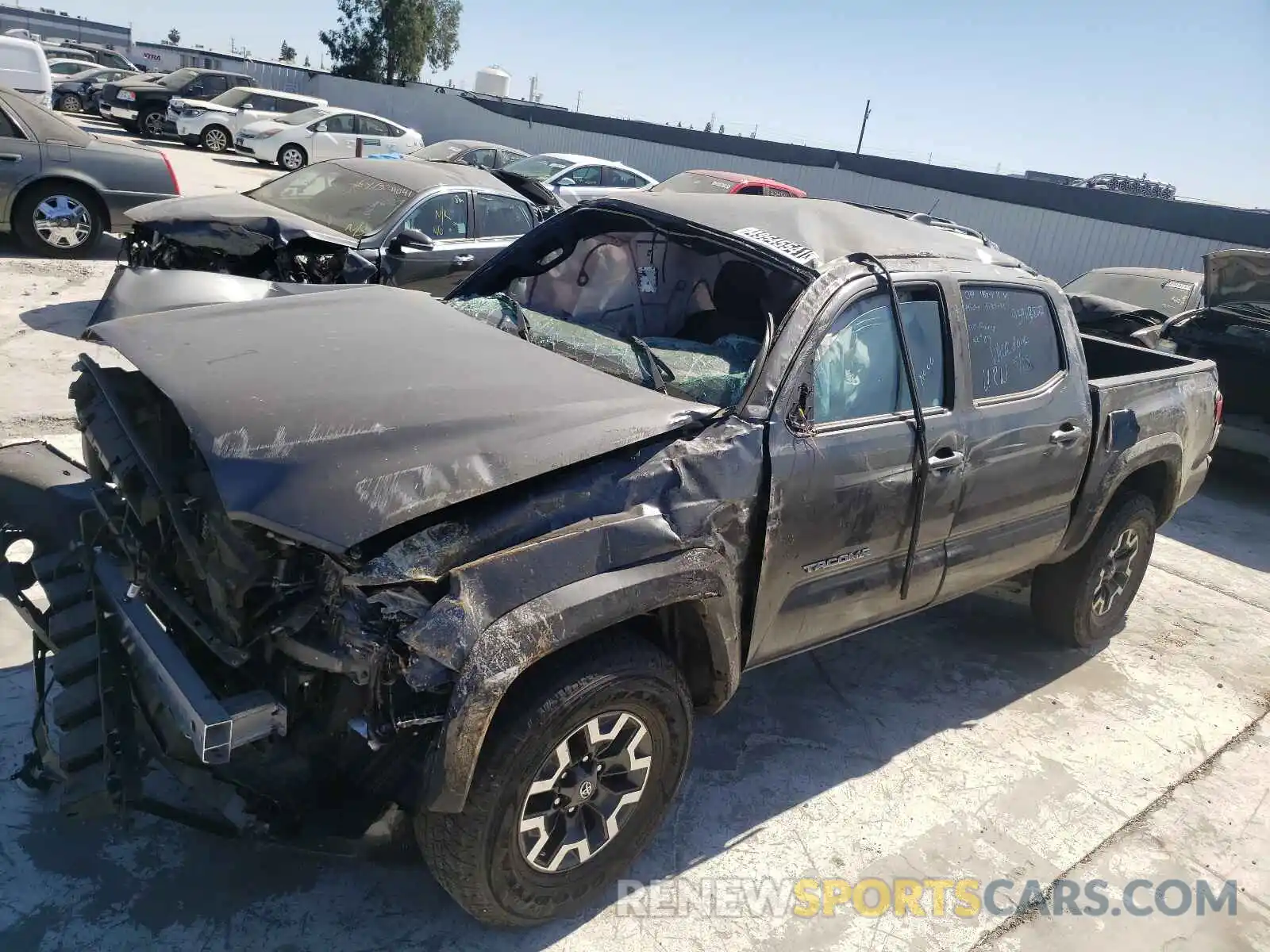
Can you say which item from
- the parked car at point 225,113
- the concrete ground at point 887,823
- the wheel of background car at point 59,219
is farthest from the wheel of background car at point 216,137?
the concrete ground at point 887,823

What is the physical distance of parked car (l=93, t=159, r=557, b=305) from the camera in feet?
23.0

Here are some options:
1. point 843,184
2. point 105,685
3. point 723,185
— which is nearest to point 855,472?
point 105,685

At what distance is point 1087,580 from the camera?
4.50 m

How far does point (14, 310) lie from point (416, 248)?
11.1 ft

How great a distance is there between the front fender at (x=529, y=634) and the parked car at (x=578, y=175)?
13.0 m

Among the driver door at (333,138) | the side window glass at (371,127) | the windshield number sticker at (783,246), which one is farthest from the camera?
the side window glass at (371,127)

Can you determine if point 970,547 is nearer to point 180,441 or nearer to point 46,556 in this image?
point 180,441

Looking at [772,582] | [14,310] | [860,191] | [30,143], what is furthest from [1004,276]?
[860,191]

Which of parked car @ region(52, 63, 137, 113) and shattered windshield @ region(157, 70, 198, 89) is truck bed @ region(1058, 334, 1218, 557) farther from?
parked car @ region(52, 63, 137, 113)

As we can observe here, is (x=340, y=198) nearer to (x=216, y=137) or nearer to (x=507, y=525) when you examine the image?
(x=507, y=525)

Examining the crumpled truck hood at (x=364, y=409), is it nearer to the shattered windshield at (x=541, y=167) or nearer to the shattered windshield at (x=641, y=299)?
the shattered windshield at (x=641, y=299)

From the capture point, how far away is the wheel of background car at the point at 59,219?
8.81m

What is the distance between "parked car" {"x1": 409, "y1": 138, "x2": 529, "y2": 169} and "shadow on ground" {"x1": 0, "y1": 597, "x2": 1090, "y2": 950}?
48.2ft

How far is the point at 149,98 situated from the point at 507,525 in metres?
Result: 24.1
